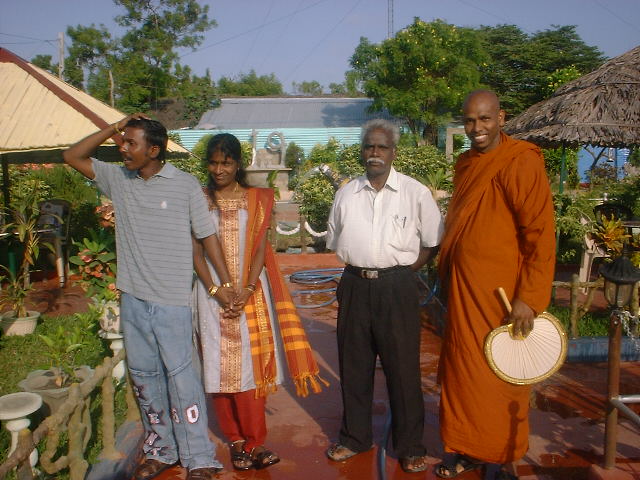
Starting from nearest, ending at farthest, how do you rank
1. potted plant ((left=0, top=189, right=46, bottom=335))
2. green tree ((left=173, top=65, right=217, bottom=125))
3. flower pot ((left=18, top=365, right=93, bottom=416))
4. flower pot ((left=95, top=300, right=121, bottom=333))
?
flower pot ((left=18, top=365, right=93, bottom=416)) → flower pot ((left=95, top=300, right=121, bottom=333)) → potted plant ((left=0, top=189, right=46, bottom=335)) → green tree ((left=173, top=65, right=217, bottom=125))

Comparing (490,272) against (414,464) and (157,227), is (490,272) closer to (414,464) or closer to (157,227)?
(414,464)

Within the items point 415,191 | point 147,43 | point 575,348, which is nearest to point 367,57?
point 147,43

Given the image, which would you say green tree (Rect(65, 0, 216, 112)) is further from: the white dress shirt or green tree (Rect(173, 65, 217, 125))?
the white dress shirt

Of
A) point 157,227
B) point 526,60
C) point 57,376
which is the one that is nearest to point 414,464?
point 157,227

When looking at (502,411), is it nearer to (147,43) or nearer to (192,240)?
(192,240)

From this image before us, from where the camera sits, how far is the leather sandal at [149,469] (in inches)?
127

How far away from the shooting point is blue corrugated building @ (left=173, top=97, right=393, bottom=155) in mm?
24266

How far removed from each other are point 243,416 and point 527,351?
5.19 ft

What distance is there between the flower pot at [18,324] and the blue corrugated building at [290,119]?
18.1m

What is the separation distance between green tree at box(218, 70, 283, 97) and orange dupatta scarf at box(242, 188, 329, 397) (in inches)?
1530

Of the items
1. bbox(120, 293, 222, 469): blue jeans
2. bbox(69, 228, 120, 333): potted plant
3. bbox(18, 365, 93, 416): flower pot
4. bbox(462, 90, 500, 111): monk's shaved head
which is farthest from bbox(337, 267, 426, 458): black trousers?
bbox(69, 228, 120, 333): potted plant

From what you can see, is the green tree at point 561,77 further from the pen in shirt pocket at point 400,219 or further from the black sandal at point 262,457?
the black sandal at point 262,457

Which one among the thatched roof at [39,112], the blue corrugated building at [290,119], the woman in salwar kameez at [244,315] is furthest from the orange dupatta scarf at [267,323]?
the blue corrugated building at [290,119]

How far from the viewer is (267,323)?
3.35m
